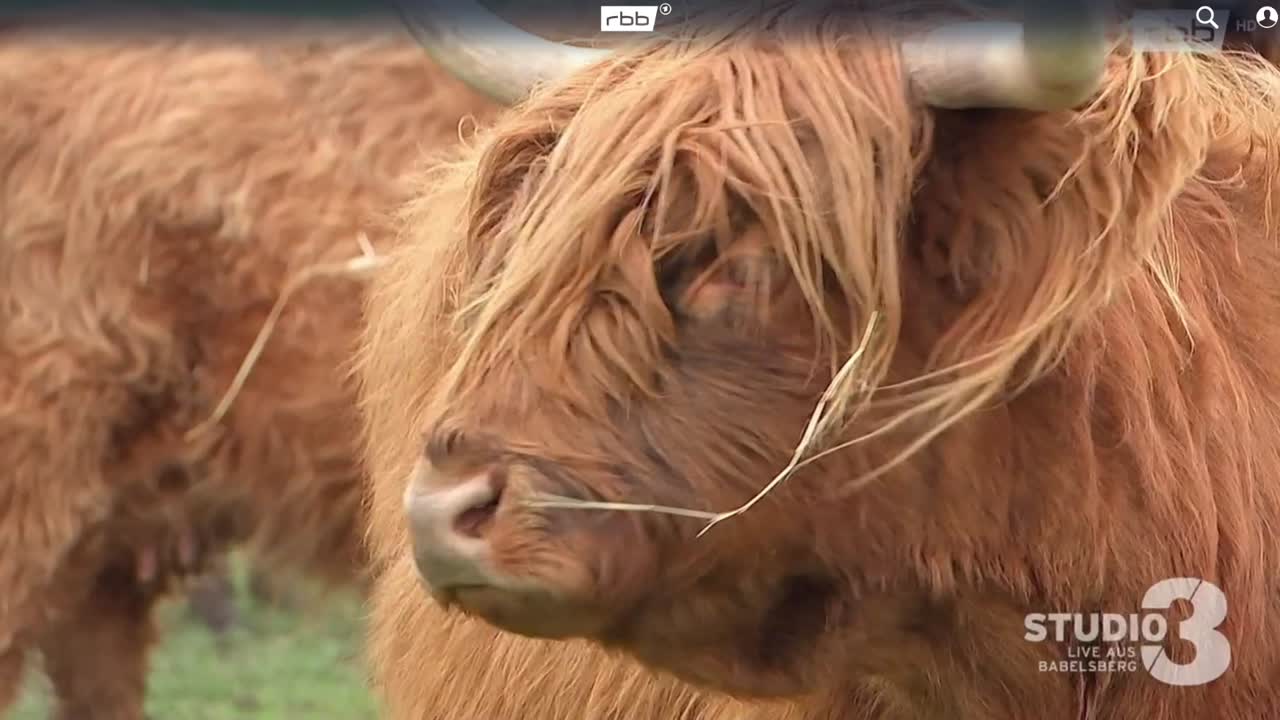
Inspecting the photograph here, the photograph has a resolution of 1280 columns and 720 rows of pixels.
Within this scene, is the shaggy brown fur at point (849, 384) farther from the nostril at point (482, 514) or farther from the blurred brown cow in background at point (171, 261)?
the blurred brown cow in background at point (171, 261)

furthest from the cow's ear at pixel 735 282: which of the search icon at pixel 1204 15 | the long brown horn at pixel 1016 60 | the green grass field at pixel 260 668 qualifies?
the green grass field at pixel 260 668

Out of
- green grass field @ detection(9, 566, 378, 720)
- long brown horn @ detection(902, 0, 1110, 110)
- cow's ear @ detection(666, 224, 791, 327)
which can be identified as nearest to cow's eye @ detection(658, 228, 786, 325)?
cow's ear @ detection(666, 224, 791, 327)

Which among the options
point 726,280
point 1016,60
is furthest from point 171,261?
point 1016,60

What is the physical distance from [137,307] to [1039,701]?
6.51 feet

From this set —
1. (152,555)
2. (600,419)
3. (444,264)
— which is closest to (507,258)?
(600,419)

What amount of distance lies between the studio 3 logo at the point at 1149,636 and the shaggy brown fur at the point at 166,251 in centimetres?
177

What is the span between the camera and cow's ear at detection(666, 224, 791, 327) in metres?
1.23

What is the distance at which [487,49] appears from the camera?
151cm

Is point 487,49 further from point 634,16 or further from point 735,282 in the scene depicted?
point 735,282

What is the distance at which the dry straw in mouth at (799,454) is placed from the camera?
1.20 m

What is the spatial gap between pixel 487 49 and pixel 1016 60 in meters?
0.49

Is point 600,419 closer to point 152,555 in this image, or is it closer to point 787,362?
point 787,362

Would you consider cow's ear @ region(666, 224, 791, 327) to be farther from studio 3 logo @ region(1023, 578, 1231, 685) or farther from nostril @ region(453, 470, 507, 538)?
studio 3 logo @ region(1023, 578, 1231, 685)

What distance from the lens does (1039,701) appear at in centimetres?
136
